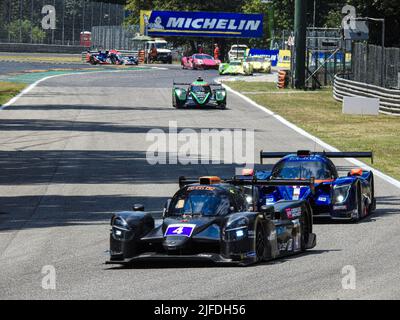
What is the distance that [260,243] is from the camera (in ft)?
51.3

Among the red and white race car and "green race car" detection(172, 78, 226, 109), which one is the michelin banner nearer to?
the red and white race car

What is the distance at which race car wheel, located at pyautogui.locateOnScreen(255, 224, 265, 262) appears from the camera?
15508 millimetres

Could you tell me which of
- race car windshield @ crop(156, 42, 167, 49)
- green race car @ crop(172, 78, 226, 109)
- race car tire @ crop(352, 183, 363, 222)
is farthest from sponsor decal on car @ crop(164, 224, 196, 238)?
race car windshield @ crop(156, 42, 167, 49)

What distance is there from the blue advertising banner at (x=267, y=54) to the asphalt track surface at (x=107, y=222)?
54343 mm

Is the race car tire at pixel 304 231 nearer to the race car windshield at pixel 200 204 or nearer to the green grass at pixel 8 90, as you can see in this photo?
the race car windshield at pixel 200 204

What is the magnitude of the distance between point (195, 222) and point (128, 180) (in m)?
11.5

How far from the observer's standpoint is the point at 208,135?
3956cm

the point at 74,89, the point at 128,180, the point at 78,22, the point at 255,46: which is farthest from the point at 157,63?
the point at 128,180

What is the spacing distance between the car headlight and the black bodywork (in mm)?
3350

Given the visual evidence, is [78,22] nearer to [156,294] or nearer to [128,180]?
[128,180]

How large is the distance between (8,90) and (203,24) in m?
46.9

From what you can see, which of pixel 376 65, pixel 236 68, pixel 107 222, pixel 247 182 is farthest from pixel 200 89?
pixel 247 182
